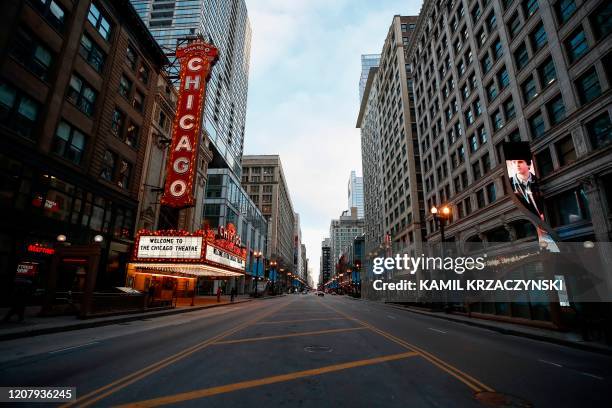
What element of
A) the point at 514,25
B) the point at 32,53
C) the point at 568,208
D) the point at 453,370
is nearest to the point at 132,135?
the point at 32,53

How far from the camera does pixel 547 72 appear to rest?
80.9 feet

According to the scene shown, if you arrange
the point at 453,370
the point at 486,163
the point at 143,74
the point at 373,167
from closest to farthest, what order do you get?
the point at 453,370, the point at 143,74, the point at 486,163, the point at 373,167

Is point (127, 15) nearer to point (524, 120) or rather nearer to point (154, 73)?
point (154, 73)

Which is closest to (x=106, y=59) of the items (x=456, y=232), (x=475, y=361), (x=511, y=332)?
(x=475, y=361)

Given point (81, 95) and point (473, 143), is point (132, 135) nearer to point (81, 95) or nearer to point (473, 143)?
point (81, 95)

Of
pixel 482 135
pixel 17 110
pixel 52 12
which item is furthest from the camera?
pixel 482 135

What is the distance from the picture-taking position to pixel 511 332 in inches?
623

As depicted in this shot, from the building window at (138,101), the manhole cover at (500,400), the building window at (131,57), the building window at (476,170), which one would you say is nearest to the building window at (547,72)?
the building window at (476,170)

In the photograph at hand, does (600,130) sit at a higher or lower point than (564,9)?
lower

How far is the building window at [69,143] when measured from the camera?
70.2ft

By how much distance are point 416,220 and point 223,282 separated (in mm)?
39210

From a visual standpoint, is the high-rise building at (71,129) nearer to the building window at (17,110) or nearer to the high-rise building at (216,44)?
the building window at (17,110)

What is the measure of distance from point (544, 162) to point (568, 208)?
428cm

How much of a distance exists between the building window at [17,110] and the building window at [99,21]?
948cm
